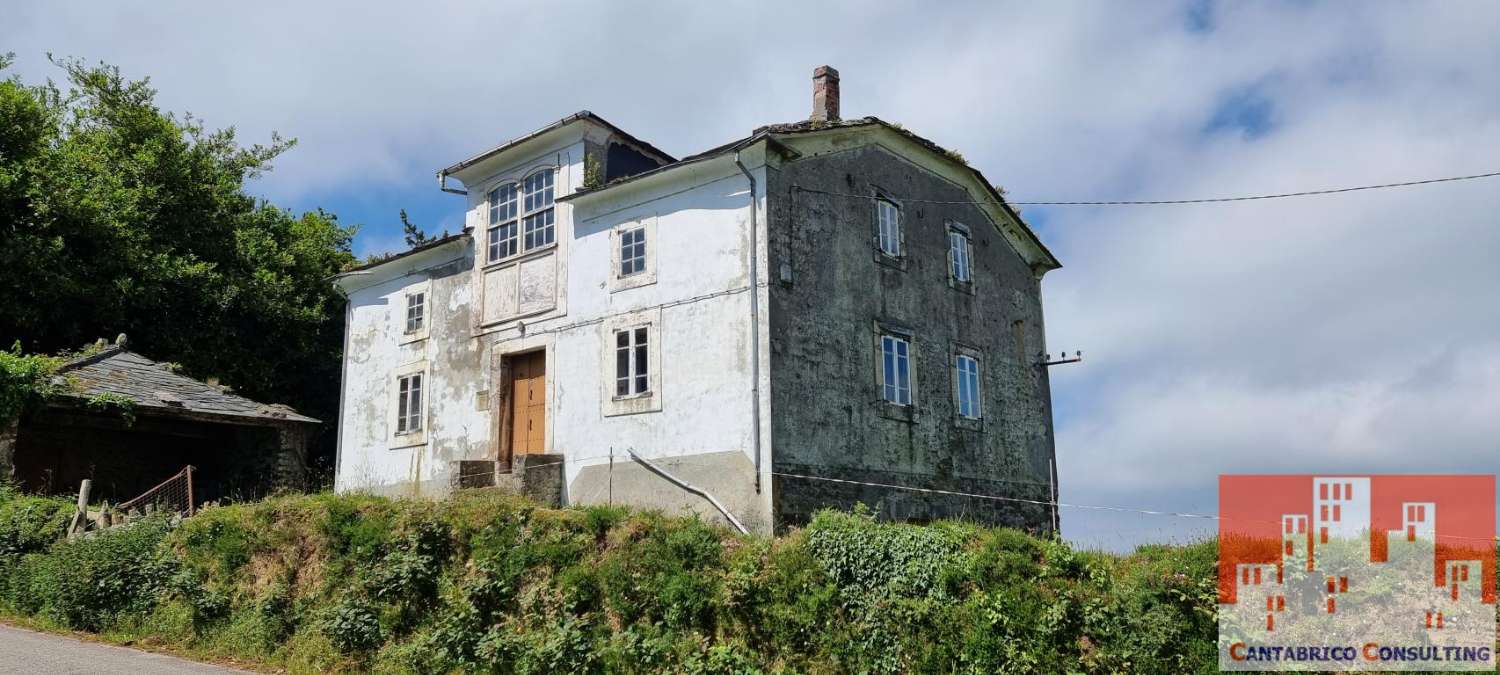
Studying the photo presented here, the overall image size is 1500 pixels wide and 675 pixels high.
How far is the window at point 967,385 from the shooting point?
65.3ft

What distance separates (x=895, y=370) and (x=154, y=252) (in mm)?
21287

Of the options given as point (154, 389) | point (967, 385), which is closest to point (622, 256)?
point (967, 385)

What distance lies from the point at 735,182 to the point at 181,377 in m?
15.1

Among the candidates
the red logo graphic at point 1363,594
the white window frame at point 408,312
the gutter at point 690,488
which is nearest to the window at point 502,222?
the white window frame at point 408,312

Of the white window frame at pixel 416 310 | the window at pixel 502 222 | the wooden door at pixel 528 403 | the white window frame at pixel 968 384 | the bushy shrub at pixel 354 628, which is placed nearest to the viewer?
the bushy shrub at pixel 354 628

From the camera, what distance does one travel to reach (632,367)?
17922mm

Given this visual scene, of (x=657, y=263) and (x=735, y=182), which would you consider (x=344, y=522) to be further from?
(x=735, y=182)

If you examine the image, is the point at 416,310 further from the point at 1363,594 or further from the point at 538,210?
the point at 1363,594

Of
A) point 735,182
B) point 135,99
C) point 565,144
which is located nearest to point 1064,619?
point 735,182

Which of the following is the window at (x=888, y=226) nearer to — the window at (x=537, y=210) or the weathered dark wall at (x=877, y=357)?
the weathered dark wall at (x=877, y=357)

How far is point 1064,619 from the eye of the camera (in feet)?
31.6

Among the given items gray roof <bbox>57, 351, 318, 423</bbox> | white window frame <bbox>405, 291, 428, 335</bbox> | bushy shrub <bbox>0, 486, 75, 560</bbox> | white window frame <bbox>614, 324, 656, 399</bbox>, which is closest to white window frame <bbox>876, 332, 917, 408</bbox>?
white window frame <bbox>614, 324, 656, 399</bbox>

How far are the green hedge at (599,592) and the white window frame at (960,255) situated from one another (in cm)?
985

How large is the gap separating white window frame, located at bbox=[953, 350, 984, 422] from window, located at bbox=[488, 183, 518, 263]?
9129 millimetres
